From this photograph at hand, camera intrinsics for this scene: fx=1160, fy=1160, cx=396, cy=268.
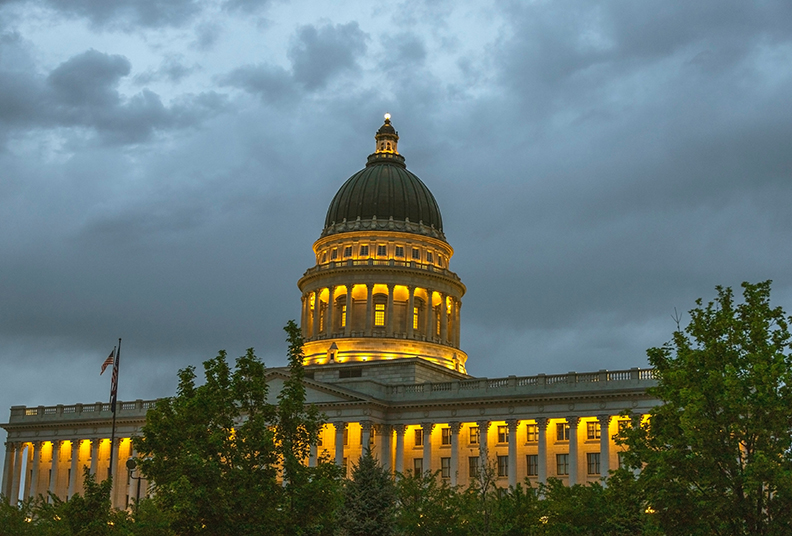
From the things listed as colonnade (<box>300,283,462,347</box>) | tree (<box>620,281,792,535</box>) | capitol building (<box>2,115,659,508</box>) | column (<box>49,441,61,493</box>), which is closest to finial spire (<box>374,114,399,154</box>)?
capitol building (<box>2,115,659,508</box>)

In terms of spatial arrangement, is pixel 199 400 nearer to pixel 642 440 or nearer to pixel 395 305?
pixel 642 440

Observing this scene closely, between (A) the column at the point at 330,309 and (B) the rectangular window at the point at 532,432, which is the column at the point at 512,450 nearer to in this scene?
(B) the rectangular window at the point at 532,432

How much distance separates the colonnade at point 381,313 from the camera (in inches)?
4656

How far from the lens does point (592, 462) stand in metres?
93.9

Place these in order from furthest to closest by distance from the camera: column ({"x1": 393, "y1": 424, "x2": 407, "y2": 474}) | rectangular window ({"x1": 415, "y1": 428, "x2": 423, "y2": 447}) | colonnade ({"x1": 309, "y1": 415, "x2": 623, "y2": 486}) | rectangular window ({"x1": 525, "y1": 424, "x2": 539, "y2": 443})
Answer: rectangular window ({"x1": 415, "y1": 428, "x2": 423, "y2": 447})
column ({"x1": 393, "y1": 424, "x2": 407, "y2": 474})
rectangular window ({"x1": 525, "y1": 424, "x2": 539, "y2": 443})
colonnade ({"x1": 309, "y1": 415, "x2": 623, "y2": 486})

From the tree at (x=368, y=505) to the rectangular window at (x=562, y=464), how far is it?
37214 millimetres

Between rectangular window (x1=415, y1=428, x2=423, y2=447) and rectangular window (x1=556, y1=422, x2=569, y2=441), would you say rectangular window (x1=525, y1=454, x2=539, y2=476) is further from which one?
rectangular window (x1=415, y1=428, x2=423, y2=447)

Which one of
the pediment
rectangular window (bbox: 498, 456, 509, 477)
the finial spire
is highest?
the finial spire

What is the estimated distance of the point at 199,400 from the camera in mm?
44406

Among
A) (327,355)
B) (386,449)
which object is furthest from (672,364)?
(327,355)

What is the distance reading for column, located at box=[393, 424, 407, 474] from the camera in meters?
100

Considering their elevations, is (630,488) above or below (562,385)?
below

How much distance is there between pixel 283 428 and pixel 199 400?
3.40 m

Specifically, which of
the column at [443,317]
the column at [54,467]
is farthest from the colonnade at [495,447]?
the column at [54,467]
